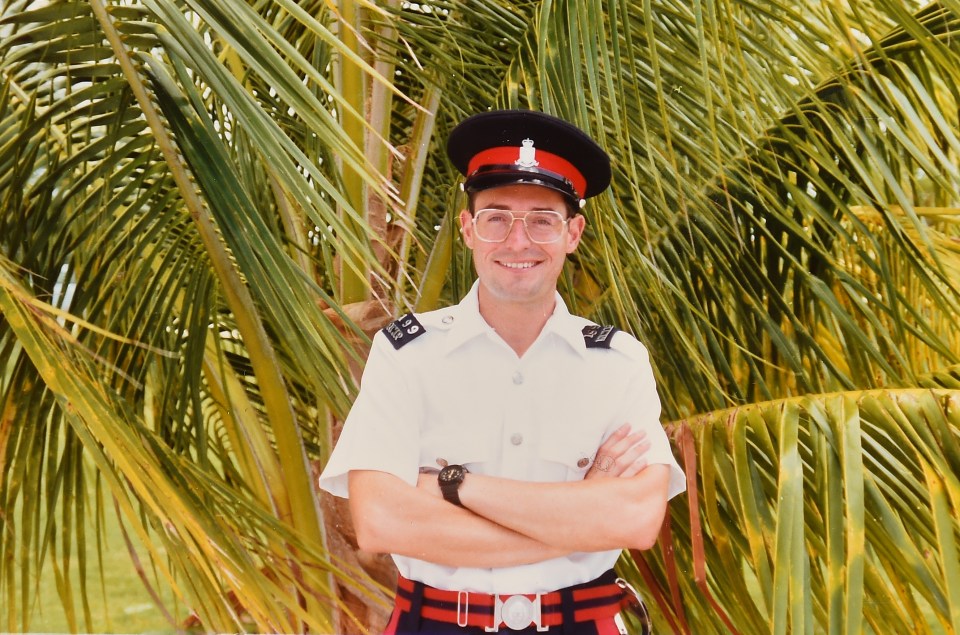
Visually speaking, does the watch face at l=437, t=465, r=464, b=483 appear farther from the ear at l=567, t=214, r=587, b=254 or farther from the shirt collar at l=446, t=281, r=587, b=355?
the ear at l=567, t=214, r=587, b=254

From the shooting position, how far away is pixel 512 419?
3.18 ft

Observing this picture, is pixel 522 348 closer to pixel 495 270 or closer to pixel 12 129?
pixel 495 270

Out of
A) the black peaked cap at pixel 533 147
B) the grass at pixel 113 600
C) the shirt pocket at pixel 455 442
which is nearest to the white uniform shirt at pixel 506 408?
the shirt pocket at pixel 455 442

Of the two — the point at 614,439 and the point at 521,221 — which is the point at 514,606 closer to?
the point at 614,439

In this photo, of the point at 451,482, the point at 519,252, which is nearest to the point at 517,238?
the point at 519,252

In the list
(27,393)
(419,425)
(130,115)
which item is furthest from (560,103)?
(27,393)

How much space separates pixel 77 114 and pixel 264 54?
415mm

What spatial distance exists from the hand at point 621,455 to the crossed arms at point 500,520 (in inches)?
1.1

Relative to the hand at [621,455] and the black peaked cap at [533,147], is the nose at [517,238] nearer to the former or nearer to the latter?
the black peaked cap at [533,147]

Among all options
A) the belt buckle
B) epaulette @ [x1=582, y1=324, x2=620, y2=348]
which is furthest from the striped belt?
epaulette @ [x1=582, y1=324, x2=620, y2=348]

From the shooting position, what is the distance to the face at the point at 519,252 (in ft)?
3.10

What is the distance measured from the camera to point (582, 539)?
2.96 feet

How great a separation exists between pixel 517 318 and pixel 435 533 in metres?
0.23

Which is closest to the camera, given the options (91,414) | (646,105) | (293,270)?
(91,414)
